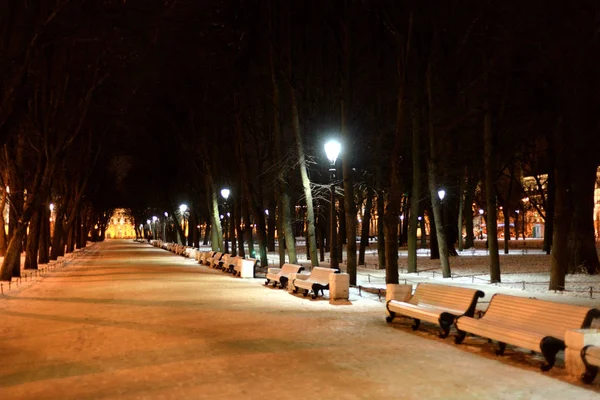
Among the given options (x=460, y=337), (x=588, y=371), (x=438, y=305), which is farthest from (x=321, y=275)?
(x=588, y=371)

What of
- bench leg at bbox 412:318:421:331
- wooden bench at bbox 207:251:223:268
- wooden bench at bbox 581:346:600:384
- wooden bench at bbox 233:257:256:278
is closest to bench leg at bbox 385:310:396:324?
bench leg at bbox 412:318:421:331

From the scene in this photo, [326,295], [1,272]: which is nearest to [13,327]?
[326,295]

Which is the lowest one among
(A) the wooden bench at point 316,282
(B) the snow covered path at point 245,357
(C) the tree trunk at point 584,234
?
(B) the snow covered path at point 245,357

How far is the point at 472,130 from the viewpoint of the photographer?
3641 cm

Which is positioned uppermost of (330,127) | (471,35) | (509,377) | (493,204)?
(471,35)

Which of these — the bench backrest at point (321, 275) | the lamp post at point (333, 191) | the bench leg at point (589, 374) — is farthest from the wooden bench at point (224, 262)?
the bench leg at point (589, 374)

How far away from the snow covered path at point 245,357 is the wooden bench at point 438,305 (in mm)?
329

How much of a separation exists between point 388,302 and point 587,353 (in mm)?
5721

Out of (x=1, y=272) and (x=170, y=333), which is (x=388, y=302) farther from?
(x=1, y=272)

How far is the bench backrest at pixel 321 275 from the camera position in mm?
17469

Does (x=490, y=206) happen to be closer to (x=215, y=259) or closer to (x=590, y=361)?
(x=215, y=259)

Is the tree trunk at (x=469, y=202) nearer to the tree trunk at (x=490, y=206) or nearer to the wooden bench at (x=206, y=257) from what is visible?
the wooden bench at (x=206, y=257)

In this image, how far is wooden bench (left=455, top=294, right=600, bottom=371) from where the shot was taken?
8648mm

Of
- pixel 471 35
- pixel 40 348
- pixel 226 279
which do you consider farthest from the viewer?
pixel 226 279
